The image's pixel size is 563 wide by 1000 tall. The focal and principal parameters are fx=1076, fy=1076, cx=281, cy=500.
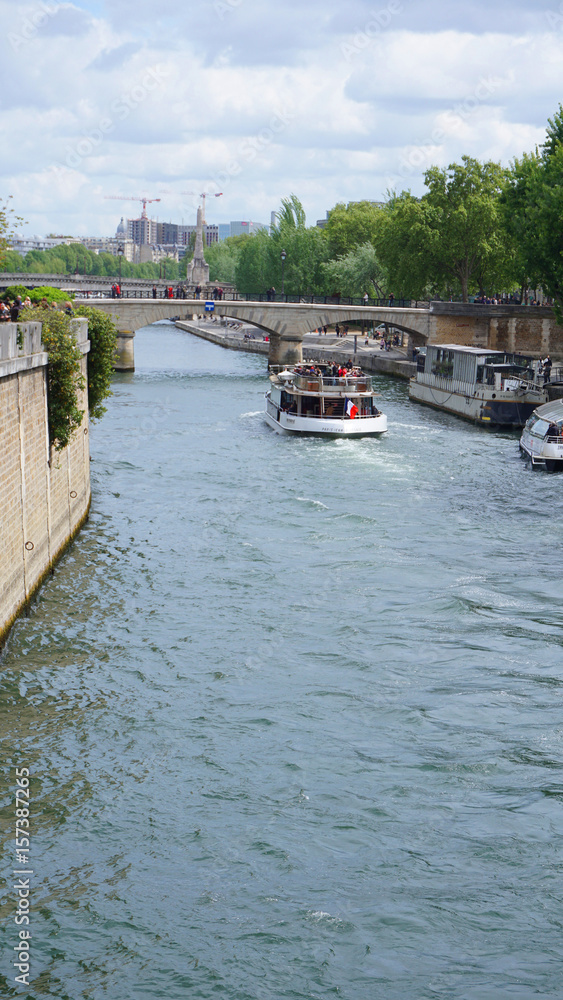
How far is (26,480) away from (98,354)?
31.0 ft

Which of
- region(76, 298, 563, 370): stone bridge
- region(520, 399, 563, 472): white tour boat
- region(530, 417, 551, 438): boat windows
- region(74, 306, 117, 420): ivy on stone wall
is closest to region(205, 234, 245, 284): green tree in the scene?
region(76, 298, 563, 370): stone bridge

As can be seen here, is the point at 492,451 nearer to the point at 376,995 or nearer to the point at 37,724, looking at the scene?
the point at 37,724

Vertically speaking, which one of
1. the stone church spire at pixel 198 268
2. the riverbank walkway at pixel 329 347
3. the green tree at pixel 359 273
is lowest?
the riverbank walkway at pixel 329 347

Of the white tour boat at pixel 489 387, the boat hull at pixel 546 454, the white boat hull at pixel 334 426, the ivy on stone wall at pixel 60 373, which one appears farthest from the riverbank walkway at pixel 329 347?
the ivy on stone wall at pixel 60 373

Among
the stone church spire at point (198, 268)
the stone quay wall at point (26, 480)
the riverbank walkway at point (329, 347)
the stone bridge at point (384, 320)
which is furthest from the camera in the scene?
the stone church spire at point (198, 268)

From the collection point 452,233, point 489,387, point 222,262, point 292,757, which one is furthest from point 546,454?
point 222,262

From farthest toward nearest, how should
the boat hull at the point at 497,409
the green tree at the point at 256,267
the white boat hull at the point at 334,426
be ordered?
the green tree at the point at 256,267 < the boat hull at the point at 497,409 < the white boat hull at the point at 334,426

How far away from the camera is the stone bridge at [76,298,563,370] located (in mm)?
63719

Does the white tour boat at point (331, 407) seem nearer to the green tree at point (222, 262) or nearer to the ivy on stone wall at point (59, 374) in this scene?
the ivy on stone wall at point (59, 374)

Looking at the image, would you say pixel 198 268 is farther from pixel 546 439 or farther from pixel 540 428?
pixel 546 439

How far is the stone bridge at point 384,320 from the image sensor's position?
63.7 metres

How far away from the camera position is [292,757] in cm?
1338

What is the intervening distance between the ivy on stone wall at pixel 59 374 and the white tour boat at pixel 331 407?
18.6 meters

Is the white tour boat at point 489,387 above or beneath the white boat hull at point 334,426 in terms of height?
above
